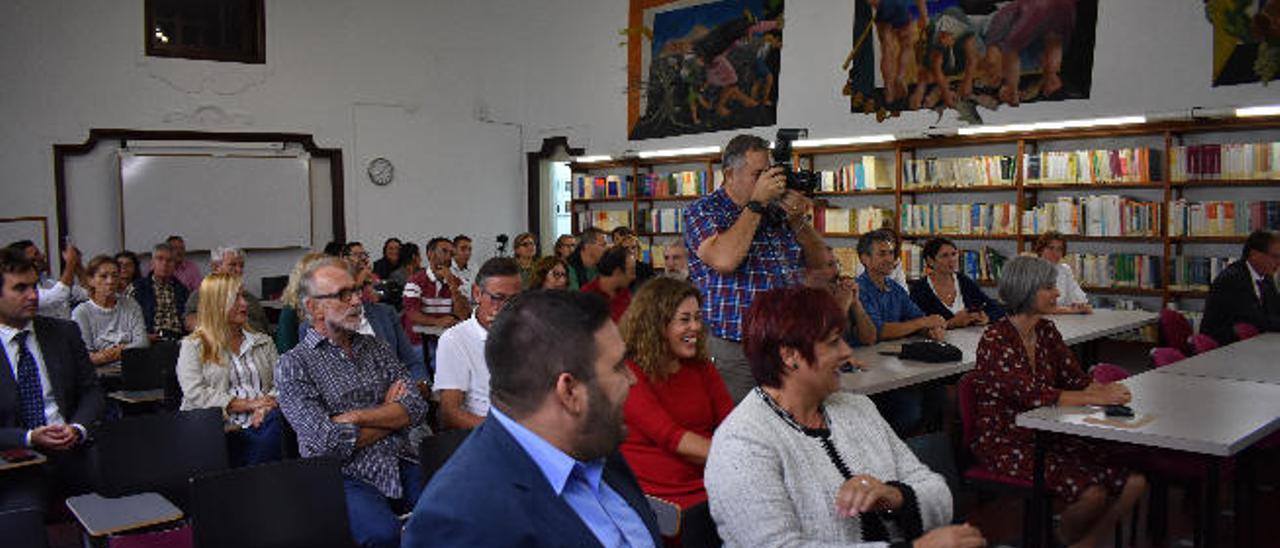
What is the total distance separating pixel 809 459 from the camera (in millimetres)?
2525

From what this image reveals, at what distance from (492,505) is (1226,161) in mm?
7885

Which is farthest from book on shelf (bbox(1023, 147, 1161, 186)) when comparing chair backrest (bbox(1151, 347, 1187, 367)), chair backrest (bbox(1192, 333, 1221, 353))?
chair backrest (bbox(1151, 347, 1187, 367))

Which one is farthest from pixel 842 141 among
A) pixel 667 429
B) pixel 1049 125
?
pixel 667 429

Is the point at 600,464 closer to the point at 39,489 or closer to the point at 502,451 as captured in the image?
the point at 502,451

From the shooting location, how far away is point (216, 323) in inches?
172

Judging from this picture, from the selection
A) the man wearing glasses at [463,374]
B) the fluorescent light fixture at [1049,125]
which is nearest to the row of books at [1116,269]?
the fluorescent light fixture at [1049,125]

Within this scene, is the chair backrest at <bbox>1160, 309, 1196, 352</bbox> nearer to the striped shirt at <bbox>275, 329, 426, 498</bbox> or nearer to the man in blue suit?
the striped shirt at <bbox>275, 329, 426, 498</bbox>

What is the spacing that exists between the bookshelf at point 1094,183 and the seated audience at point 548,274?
456 centimetres

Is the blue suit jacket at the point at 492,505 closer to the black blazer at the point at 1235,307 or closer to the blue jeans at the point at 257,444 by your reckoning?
the blue jeans at the point at 257,444

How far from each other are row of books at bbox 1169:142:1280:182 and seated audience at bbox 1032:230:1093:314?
1096mm

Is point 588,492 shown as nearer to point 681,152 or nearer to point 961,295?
point 961,295

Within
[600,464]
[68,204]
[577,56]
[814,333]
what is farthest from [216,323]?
[577,56]

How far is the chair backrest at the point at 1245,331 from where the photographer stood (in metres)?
6.23

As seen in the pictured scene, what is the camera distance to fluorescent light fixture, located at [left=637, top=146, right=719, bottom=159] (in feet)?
36.5
